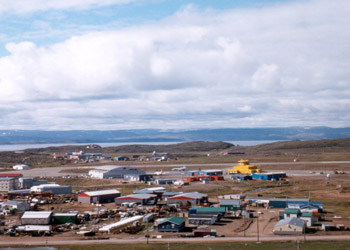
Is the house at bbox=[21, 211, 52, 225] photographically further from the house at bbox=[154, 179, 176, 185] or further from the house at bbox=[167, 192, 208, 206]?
the house at bbox=[154, 179, 176, 185]

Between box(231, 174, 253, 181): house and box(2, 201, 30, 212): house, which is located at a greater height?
box(231, 174, 253, 181): house

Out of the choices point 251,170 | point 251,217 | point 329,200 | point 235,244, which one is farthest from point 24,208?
point 251,170

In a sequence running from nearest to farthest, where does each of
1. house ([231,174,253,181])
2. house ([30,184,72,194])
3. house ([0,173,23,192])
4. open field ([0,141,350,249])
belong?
open field ([0,141,350,249]) < house ([30,184,72,194]) < house ([0,173,23,192]) < house ([231,174,253,181])

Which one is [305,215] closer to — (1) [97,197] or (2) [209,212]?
(2) [209,212]

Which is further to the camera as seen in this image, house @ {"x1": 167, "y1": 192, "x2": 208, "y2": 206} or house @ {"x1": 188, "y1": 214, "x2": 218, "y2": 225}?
house @ {"x1": 167, "y1": 192, "x2": 208, "y2": 206}

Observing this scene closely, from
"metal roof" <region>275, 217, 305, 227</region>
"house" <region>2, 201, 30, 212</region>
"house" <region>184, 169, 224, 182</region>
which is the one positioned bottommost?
"house" <region>2, 201, 30, 212</region>

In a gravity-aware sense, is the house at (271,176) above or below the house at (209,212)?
above

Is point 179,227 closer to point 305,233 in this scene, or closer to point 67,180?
point 305,233

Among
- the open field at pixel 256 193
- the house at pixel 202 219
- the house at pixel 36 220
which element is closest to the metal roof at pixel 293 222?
the open field at pixel 256 193

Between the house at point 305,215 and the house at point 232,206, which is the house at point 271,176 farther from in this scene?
the house at point 305,215

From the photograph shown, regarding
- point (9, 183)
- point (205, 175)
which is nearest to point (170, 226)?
point (9, 183)

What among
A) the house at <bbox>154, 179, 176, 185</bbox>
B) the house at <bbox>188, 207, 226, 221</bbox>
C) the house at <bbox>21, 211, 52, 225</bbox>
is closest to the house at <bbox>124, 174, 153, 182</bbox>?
the house at <bbox>154, 179, 176, 185</bbox>
